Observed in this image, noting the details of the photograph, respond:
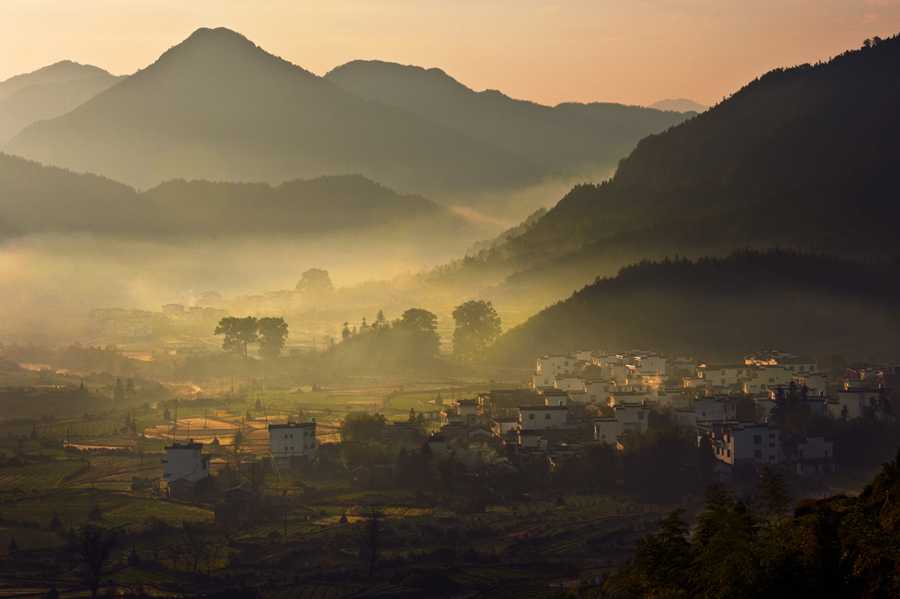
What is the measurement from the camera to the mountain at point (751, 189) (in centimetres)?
6019

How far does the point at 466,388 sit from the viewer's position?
41.6 metres

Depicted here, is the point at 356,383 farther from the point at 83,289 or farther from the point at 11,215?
the point at 11,215

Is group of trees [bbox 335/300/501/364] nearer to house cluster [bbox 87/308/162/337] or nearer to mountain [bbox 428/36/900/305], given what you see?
mountain [bbox 428/36/900/305]

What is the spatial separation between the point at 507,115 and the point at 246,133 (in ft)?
164

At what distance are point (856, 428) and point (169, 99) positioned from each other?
140930 millimetres

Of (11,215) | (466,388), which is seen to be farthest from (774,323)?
(11,215)

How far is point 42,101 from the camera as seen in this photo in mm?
174625

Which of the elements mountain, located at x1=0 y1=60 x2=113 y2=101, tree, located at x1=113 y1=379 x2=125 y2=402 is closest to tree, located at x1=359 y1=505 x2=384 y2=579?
tree, located at x1=113 y1=379 x2=125 y2=402

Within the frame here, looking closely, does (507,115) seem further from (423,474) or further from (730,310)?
(423,474)

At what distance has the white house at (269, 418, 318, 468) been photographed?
94.5ft

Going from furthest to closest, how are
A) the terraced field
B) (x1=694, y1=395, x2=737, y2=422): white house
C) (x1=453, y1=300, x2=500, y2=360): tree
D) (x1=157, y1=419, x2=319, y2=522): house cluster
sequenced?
1. (x1=453, y1=300, x2=500, y2=360): tree
2. (x1=694, y1=395, x2=737, y2=422): white house
3. the terraced field
4. (x1=157, y1=419, x2=319, y2=522): house cluster

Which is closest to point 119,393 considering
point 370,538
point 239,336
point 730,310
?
point 239,336

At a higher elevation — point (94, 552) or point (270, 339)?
point (270, 339)

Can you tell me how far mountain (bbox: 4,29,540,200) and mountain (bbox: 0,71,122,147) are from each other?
1976 centimetres
